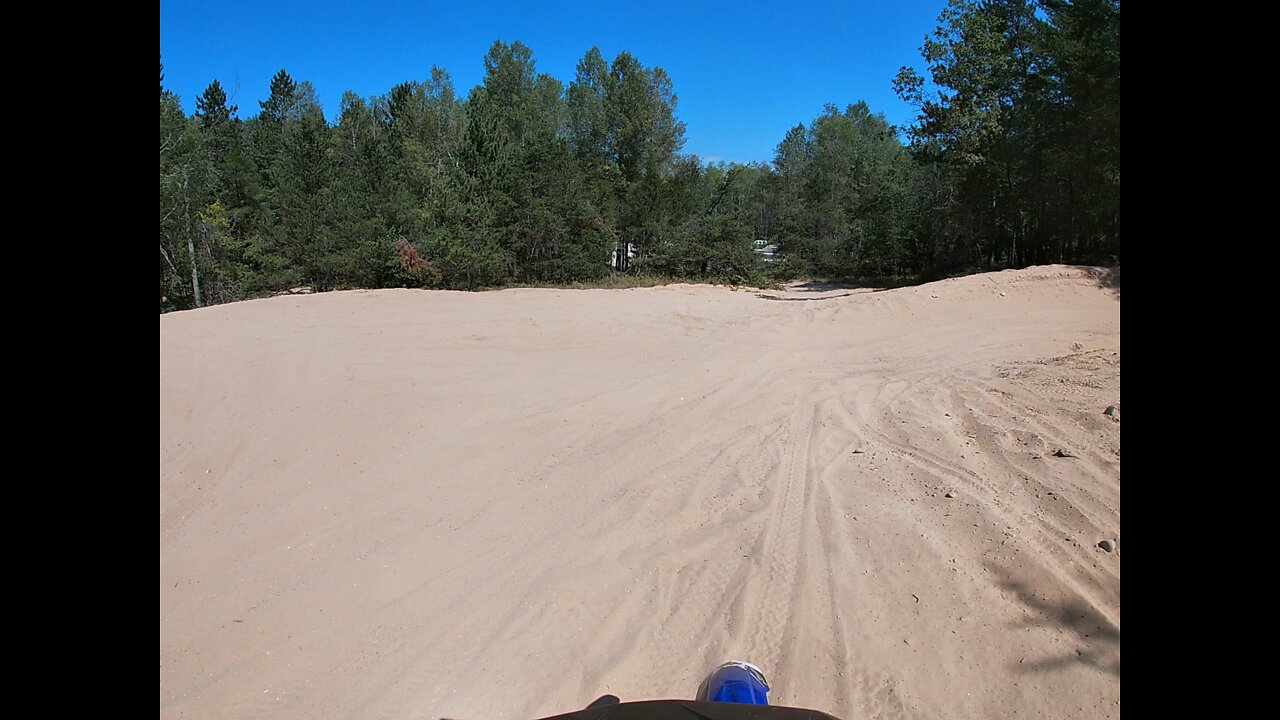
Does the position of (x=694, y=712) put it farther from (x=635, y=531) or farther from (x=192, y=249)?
(x=192, y=249)

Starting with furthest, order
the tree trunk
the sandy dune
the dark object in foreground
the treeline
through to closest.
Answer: the tree trunk, the treeline, the sandy dune, the dark object in foreground

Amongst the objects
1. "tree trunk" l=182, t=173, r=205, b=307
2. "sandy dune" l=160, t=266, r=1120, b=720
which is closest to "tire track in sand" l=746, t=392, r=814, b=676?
"sandy dune" l=160, t=266, r=1120, b=720

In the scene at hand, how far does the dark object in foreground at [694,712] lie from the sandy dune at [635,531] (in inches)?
35.7

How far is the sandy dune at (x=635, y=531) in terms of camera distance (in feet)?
9.67

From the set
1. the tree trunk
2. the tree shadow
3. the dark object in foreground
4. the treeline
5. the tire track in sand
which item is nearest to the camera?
the dark object in foreground

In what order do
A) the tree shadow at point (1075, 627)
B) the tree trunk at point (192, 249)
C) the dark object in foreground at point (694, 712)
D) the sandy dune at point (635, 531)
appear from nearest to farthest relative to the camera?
the dark object in foreground at point (694, 712) → the tree shadow at point (1075, 627) → the sandy dune at point (635, 531) → the tree trunk at point (192, 249)

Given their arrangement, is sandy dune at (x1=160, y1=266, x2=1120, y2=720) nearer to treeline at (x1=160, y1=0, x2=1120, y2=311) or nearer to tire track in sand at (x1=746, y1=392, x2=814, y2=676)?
tire track in sand at (x1=746, y1=392, x2=814, y2=676)

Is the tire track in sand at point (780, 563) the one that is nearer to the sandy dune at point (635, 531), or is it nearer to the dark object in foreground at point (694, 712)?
→ the sandy dune at point (635, 531)

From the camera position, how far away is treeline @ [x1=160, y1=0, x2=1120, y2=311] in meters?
17.0

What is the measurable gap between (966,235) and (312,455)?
20858 millimetres

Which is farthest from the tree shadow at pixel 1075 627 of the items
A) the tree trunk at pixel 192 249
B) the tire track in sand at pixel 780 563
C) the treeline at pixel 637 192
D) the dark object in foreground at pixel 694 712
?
the tree trunk at pixel 192 249

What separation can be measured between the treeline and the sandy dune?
38.7 ft
